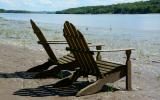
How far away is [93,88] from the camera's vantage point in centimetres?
771

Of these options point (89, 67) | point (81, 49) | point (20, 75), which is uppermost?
point (81, 49)

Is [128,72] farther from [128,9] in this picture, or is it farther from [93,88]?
[128,9]

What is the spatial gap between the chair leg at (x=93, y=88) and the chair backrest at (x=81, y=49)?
17 cm

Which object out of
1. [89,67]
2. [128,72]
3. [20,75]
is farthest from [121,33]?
[89,67]

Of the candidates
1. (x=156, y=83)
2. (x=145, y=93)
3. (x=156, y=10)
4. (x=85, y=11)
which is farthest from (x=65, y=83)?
(x=85, y=11)

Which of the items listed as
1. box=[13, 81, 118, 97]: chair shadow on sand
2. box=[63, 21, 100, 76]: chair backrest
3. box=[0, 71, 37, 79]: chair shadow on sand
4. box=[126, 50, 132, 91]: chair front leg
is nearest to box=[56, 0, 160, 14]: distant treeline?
box=[0, 71, 37, 79]: chair shadow on sand

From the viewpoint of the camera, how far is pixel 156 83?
9.39m

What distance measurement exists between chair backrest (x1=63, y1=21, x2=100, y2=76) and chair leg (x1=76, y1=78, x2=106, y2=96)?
171mm

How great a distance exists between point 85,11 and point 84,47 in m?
148

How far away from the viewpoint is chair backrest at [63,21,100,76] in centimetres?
756

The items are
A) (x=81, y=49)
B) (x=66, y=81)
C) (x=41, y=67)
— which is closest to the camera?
(x=81, y=49)

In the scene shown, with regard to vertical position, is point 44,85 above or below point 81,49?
below

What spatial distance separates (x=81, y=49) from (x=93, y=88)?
756mm

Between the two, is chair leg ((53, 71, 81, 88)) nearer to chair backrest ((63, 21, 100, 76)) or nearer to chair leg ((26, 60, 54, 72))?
chair backrest ((63, 21, 100, 76))
